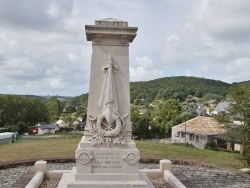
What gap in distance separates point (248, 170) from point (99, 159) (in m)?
7.84

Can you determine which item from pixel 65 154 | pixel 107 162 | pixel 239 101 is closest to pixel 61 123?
pixel 239 101

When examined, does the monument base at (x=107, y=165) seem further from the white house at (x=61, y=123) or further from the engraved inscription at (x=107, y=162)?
the white house at (x=61, y=123)

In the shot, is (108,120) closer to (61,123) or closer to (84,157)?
(84,157)

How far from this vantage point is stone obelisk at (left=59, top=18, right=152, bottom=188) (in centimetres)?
888

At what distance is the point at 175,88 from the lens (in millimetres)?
144750

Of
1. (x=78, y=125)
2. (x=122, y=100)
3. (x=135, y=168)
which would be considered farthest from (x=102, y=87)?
(x=78, y=125)

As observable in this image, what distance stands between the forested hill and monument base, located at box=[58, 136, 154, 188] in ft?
400

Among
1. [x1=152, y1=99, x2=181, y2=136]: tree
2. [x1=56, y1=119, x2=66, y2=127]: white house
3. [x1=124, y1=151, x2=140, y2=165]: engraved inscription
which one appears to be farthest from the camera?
[x1=56, y1=119, x2=66, y2=127]: white house

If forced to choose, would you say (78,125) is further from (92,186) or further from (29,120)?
(92,186)

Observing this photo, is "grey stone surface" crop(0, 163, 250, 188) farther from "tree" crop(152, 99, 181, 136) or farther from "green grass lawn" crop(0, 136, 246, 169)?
"tree" crop(152, 99, 181, 136)

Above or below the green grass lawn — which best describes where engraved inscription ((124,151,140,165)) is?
above

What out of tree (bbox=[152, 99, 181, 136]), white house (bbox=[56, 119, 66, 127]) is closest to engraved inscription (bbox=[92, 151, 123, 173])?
tree (bbox=[152, 99, 181, 136])

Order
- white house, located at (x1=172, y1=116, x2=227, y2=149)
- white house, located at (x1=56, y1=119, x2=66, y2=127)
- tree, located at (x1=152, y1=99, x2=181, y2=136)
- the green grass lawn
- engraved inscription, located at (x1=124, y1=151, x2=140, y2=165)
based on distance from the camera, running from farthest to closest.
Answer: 1. white house, located at (x1=56, y1=119, x2=66, y2=127)
2. tree, located at (x1=152, y1=99, x2=181, y2=136)
3. white house, located at (x1=172, y1=116, x2=227, y2=149)
4. the green grass lawn
5. engraved inscription, located at (x1=124, y1=151, x2=140, y2=165)

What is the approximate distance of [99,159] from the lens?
8977 mm
